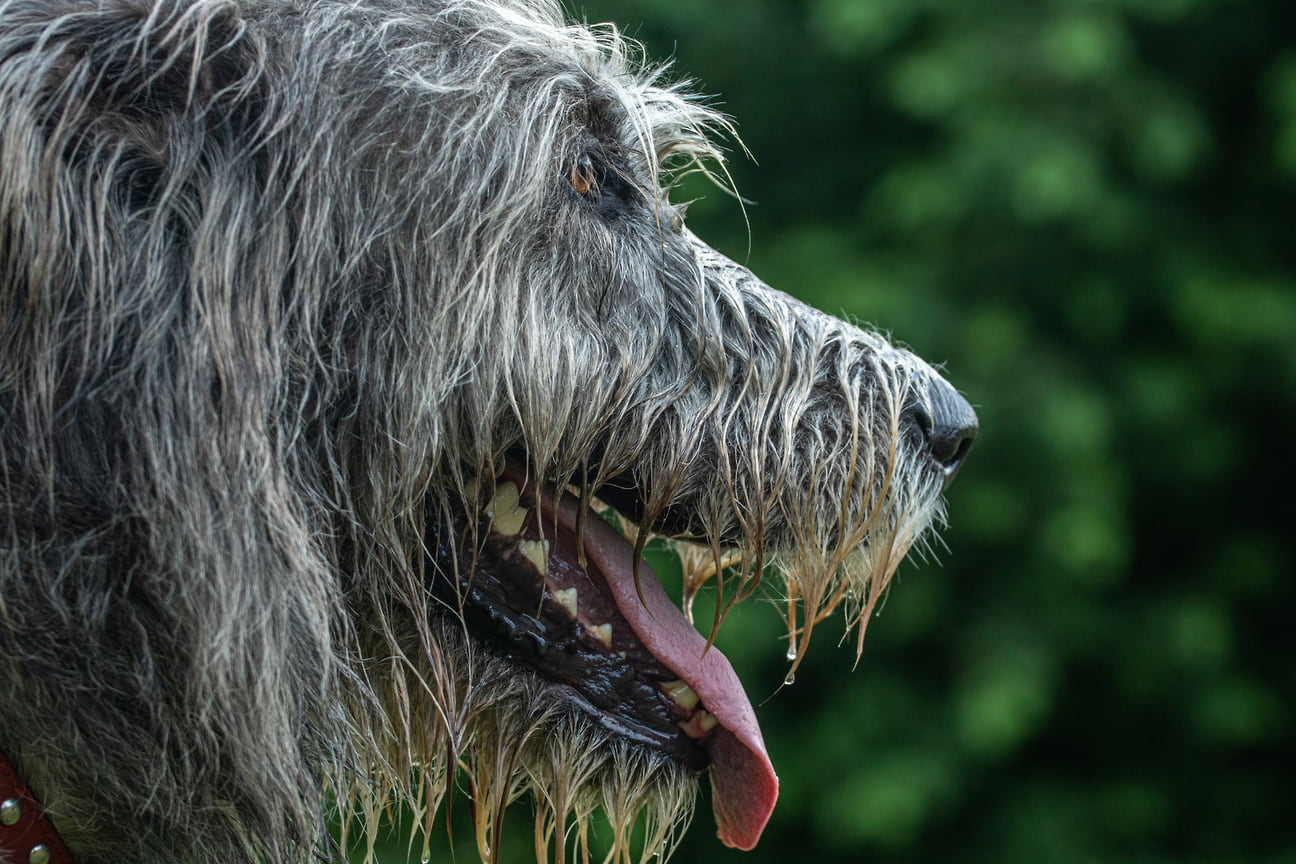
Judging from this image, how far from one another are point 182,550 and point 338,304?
1.35 feet

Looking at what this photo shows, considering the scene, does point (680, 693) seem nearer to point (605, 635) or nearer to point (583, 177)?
point (605, 635)

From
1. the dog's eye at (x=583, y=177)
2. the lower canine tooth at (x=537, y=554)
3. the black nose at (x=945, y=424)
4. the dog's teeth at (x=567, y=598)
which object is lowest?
the dog's teeth at (x=567, y=598)

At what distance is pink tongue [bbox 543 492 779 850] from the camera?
219 centimetres

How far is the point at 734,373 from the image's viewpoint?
7.23ft

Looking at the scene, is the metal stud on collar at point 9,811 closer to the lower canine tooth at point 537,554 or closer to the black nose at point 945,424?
the lower canine tooth at point 537,554

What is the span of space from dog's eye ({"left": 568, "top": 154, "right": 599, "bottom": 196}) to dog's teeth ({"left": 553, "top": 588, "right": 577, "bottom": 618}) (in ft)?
2.21

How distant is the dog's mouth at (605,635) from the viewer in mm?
2051

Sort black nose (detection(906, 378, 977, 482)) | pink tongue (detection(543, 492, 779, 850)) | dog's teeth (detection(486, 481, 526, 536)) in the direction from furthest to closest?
black nose (detection(906, 378, 977, 482))
pink tongue (detection(543, 492, 779, 850))
dog's teeth (detection(486, 481, 526, 536))

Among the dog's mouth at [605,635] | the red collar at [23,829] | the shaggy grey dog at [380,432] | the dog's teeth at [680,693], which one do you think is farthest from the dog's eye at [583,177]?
the red collar at [23,829]

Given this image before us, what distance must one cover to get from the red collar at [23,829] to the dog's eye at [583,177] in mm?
1200

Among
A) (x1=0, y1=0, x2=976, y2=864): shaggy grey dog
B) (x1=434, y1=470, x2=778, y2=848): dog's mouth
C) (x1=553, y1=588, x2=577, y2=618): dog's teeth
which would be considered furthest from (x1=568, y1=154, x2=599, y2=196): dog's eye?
(x1=553, y1=588, x2=577, y2=618): dog's teeth

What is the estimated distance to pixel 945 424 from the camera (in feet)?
7.89

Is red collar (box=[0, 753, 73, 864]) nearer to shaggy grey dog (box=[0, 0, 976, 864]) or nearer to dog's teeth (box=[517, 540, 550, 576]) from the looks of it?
shaggy grey dog (box=[0, 0, 976, 864])

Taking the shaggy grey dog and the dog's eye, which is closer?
the shaggy grey dog
